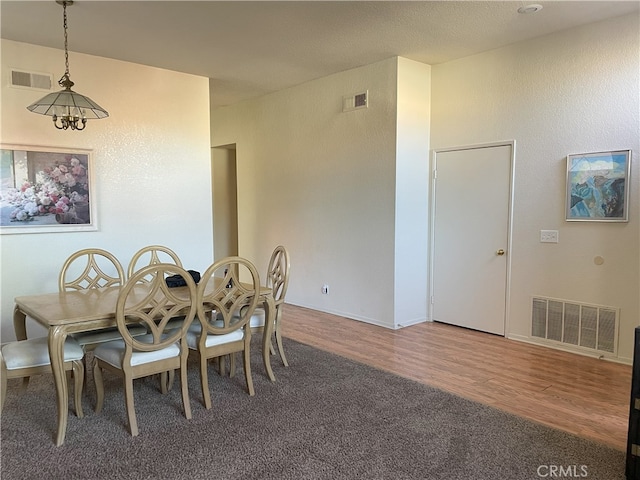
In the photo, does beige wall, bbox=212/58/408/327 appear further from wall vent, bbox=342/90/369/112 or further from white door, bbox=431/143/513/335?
white door, bbox=431/143/513/335

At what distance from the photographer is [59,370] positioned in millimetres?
2541

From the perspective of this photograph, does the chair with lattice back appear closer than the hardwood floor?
No

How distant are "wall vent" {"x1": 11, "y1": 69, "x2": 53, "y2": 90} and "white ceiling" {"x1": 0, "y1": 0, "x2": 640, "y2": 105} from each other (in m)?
0.17

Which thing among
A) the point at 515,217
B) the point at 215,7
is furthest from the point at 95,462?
the point at 515,217

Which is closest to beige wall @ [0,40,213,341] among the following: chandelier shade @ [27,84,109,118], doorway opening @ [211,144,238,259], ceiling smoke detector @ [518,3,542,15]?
chandelier shade @ [27,84,109,118]

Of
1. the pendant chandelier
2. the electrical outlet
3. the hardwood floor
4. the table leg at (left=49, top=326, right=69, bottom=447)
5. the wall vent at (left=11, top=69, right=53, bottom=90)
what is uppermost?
the wall vent at (left=11, top=69, right=53, bottom=90)

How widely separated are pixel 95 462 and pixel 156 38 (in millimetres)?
3496

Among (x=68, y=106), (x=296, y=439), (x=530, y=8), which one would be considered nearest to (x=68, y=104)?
(x=68, y=106)

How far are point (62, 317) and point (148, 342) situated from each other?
1.64ft

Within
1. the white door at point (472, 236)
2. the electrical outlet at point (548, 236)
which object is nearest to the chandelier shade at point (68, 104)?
the white door at point (472, 236)

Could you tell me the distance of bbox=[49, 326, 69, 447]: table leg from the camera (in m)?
2.48

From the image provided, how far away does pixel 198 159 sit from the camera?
5.31 m

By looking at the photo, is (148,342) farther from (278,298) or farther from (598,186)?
(598,186)

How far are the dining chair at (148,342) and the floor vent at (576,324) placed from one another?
3324 millimetres
